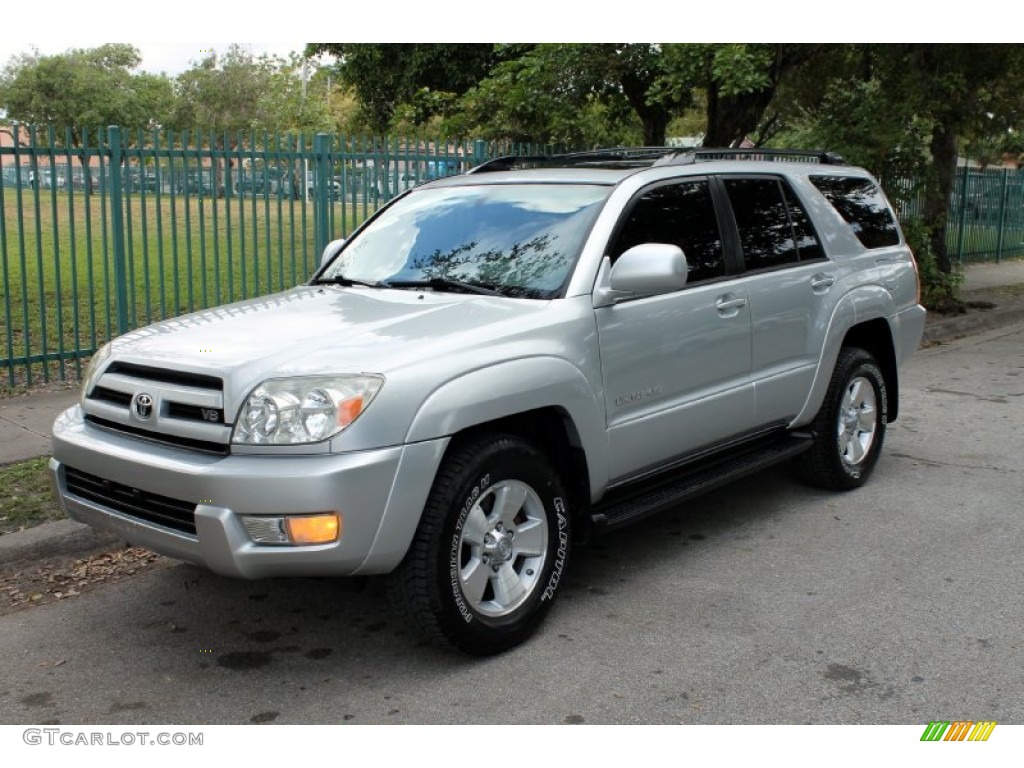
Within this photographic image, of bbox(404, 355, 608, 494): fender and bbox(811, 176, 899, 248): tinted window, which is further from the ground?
bbox(811, 176, 899, 248): tinted window

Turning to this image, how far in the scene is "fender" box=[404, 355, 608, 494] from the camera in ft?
12.3

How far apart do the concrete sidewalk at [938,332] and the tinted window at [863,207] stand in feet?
16.2

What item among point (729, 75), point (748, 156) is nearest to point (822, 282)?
point (748, 156)

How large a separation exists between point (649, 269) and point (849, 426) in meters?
2.45

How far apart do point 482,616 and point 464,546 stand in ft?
0.88

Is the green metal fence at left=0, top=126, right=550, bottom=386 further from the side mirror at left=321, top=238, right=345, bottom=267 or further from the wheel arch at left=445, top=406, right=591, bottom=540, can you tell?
the wheel arch at left=445, top=406, right=591, bottom=540

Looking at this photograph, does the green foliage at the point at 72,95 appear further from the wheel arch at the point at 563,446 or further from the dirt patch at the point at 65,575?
the wheel arch at the point at 563,446

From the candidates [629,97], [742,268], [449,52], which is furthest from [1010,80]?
[449,52]

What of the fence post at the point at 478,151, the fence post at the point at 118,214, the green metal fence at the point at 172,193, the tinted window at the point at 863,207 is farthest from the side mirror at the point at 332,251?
the fence post at the point at 478,151

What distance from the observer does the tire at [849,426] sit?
5.96 metres

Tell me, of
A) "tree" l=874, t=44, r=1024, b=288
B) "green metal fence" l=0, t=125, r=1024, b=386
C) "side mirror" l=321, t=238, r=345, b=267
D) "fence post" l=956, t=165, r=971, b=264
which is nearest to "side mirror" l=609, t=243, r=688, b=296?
"side mirror" l=321, t=238, r=345, b=267

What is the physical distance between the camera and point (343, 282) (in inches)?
201

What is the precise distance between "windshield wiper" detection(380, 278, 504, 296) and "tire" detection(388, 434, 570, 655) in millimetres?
776

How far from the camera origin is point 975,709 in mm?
3602
